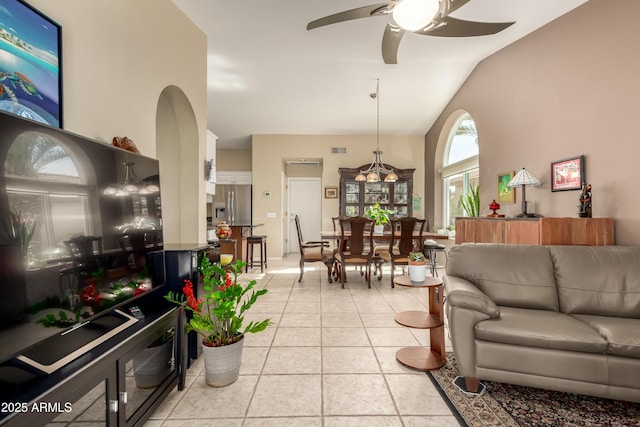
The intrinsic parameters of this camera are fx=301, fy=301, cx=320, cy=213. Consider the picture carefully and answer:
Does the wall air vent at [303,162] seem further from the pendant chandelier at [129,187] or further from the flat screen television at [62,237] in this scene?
the flat screen television at [62,237]

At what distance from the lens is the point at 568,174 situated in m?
3.07

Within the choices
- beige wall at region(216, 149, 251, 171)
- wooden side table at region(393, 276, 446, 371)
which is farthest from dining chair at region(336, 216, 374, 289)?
beige wall at region(216, 149, 251, 171)

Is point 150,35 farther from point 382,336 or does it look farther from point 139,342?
point 382,336

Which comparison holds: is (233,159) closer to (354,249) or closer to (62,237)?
(354,249)

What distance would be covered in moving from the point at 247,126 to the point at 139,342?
570cm

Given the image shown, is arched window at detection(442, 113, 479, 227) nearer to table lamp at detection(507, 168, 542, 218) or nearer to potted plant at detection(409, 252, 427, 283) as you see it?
table lamp at detection(507, 168, 542, 218)

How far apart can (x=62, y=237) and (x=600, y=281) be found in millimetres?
3117

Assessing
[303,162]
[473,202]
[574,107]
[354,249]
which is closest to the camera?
[574,107]

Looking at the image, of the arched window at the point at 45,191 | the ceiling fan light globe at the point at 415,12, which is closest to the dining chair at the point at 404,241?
the ceiling fan light globe at the point at 415,12

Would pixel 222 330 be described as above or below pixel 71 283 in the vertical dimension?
below

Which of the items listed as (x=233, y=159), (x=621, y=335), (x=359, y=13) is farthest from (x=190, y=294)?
(x=233, y=159)

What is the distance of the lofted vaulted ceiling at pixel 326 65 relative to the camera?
3145mm

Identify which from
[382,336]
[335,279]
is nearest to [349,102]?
[335,279]

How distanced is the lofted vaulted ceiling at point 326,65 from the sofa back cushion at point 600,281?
251 cm
